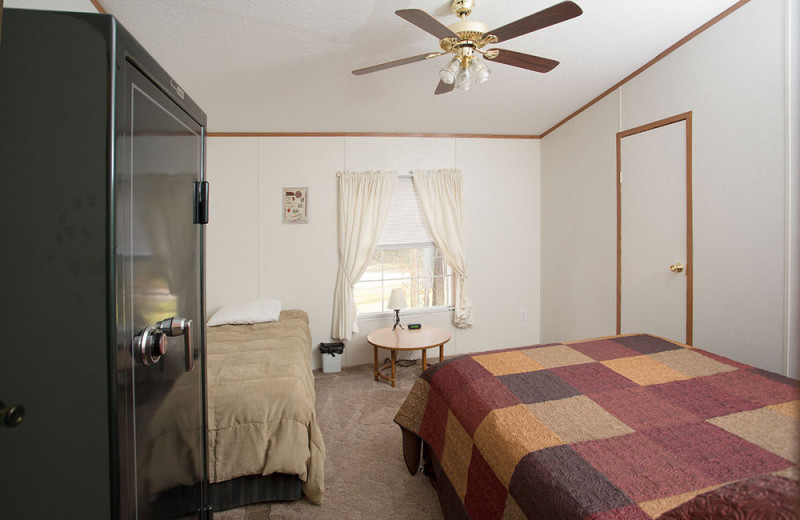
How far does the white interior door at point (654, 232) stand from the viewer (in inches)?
109

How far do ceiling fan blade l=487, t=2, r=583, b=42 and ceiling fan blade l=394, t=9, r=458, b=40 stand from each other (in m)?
0.23

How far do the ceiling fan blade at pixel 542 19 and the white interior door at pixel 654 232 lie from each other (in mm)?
1675

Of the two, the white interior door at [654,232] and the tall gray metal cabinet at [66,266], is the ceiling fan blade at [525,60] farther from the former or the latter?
the tall gray metal cabinet at [66,266]

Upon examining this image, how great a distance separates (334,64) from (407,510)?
272 centimetres

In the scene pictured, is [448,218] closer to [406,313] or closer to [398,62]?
[406,313]

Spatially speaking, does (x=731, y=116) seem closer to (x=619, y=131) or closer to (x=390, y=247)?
(x=619, y=131)

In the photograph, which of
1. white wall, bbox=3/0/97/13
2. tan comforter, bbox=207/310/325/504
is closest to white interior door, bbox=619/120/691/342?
tan comforter, bbox=207/310/325/504

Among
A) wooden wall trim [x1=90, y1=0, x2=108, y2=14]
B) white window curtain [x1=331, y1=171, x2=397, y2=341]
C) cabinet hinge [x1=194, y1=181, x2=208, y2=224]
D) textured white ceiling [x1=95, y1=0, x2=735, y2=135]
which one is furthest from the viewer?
white window curtain [x1=331, y1=171, x2=397, y2=341]

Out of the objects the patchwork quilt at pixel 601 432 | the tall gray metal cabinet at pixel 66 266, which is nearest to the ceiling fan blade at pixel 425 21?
the tall gray metal cabinet at pixel 66 266

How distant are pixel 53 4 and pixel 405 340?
9.64ft

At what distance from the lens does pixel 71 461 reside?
2.31 ft

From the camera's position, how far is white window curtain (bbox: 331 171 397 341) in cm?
404

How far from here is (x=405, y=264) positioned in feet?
14.2

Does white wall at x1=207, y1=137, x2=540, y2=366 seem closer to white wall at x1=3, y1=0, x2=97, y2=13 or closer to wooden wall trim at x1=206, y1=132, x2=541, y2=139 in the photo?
wooden wall trim at x1=206, y1=132, x2=541, y2=139
